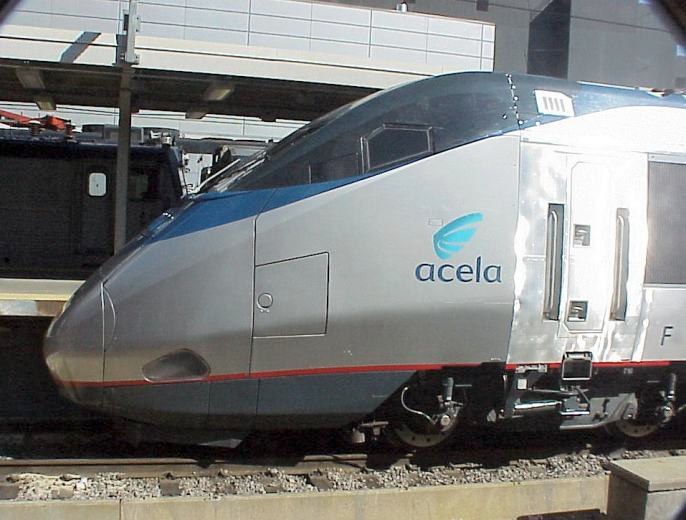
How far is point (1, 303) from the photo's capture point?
7.43 m

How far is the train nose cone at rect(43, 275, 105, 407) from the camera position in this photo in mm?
5062

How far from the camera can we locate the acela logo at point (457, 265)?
520 cm

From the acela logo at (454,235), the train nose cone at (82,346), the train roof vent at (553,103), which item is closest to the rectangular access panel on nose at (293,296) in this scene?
the acela logo at (454,235)

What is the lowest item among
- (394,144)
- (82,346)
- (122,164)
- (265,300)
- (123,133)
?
(82,346)

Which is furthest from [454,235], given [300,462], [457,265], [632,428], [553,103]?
[632,428]

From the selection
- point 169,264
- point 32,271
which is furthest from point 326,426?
point 32,271

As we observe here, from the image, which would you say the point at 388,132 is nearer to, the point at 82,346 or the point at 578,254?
the point at 578,254

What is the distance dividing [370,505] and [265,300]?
59.5 inches

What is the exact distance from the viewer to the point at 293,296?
506 cm

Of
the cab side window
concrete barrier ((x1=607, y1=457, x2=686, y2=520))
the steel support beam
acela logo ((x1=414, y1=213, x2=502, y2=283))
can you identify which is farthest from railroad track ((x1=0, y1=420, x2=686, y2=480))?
the steel support beam

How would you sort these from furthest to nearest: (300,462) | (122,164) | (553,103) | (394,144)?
(122,164)
(300,462)
(553,103)
(394,144)

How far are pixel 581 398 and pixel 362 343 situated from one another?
1951 mm

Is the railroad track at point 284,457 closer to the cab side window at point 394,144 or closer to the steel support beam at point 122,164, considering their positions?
the cab side window at point 394,144

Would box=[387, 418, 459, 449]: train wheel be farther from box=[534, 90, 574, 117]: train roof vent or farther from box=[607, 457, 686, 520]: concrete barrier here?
box=[534, 90, 574, 117]: train roof vent
